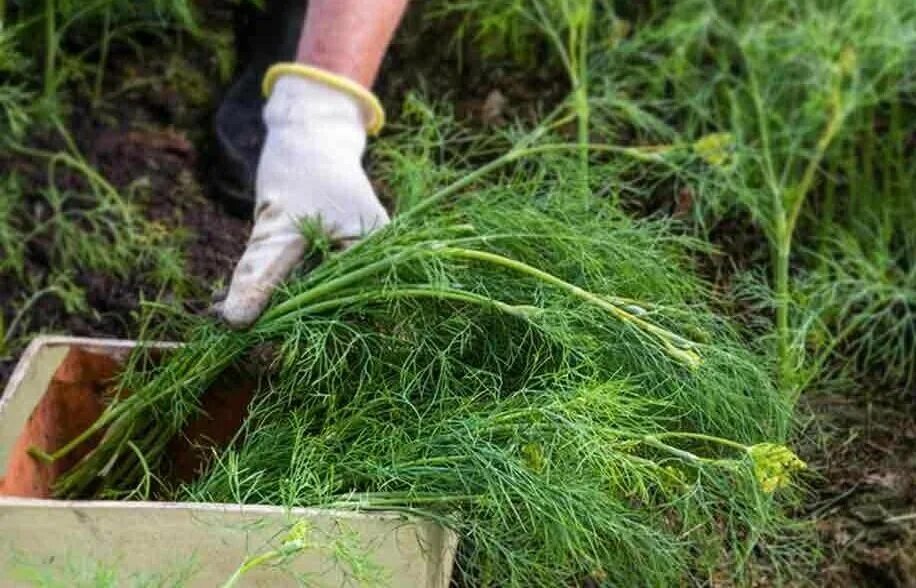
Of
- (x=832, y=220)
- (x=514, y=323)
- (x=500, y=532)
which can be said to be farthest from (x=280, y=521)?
(x=832, y=220)

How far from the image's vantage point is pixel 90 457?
5.12 feet

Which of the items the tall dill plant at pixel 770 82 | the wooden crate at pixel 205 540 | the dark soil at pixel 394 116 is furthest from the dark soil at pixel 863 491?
the wooden crate at pixel 205 540

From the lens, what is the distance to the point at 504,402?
1.35m

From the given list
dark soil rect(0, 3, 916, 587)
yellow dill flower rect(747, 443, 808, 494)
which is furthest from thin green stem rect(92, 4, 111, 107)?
yellow dill flower rect(747, 443, 808, 494)

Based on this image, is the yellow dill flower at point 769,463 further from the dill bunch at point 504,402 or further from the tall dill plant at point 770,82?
the tall dill plant at point 770,82

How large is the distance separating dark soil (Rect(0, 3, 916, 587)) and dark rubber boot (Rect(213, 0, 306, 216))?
4 cm

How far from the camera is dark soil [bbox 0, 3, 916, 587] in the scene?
1.80 metres

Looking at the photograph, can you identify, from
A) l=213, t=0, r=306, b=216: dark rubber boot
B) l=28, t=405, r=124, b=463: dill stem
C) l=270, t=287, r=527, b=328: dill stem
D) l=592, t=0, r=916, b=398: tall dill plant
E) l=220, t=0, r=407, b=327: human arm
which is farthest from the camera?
l=213, t=0, r=306, b=216: dark rubber boot

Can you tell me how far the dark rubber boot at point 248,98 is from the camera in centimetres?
231

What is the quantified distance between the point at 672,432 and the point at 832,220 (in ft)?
3.48

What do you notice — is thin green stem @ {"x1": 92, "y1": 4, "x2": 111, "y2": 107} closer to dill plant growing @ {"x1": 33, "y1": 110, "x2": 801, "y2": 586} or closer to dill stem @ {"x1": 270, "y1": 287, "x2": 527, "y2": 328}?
dill plant growing @ {"x1": 33, "y1": 110, "x2": 801, "y2": 586}

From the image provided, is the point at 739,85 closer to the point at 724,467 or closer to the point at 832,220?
the point at 832,220

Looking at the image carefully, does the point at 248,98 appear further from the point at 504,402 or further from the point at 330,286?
the point at 504,402

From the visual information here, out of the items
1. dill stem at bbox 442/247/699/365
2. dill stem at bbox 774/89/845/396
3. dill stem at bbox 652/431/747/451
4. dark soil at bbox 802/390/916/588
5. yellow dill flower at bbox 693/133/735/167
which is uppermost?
dill stem at bbox 442/247/699/365
